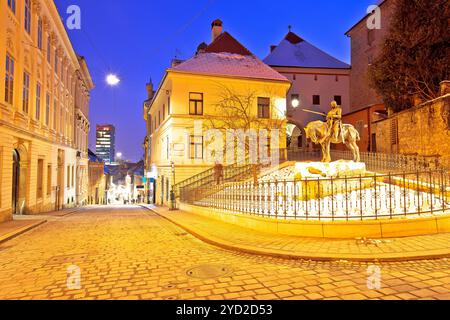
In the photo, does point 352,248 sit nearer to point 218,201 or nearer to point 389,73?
point 218,201

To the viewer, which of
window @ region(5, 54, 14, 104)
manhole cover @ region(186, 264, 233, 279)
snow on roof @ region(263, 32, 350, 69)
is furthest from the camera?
snow on roof @ region(263, 32, 350, 69)

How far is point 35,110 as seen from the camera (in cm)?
1839

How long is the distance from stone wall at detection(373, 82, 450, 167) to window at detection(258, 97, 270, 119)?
1028 centimetres

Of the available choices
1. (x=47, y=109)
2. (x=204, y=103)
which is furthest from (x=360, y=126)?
(x=47, y=109)

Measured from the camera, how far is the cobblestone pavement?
457 cm

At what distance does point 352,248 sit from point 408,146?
1756cm

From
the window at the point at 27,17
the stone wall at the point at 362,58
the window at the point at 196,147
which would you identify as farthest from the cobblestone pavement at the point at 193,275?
the stone wall at the point at 362,58

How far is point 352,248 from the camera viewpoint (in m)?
6.79

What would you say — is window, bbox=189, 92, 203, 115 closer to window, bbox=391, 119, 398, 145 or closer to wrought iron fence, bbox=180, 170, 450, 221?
wrought iron fence, bbox=180, 170, 450, 221

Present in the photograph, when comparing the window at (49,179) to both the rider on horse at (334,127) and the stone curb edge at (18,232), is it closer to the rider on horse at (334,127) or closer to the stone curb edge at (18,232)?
the stone curb edge at (18,232)

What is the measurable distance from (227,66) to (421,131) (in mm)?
17530

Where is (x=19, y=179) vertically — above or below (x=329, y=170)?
below

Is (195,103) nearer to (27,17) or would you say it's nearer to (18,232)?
(27,17)

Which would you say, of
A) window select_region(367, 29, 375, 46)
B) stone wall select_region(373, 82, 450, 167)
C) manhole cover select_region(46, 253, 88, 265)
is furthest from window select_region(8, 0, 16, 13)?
window select_region(367, 29, 375, 46)
